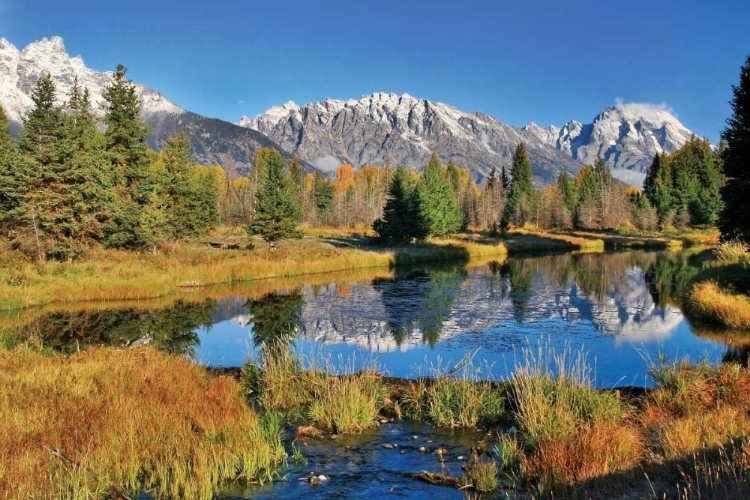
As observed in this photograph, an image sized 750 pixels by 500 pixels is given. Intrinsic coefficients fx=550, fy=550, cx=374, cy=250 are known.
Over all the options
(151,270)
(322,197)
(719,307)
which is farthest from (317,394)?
(322,197)

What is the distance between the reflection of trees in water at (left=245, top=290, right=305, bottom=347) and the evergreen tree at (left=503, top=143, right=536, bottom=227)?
226 feet

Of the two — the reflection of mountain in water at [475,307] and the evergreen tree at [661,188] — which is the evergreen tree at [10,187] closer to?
the reflection of mountain in water at [475,307]

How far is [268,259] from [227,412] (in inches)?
1307

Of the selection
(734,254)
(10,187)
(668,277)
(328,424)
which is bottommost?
(328,424)

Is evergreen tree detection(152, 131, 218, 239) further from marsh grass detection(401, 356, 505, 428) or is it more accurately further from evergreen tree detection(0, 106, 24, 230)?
marsh grass detection(401, 356, 505, 428)

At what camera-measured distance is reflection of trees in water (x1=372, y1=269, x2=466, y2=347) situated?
2244 centimetres

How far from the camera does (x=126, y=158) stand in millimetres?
39844

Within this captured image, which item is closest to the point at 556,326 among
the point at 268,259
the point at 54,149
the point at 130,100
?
the point at 268,259

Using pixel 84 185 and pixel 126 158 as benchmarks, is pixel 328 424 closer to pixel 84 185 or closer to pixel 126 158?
pixel 84 185

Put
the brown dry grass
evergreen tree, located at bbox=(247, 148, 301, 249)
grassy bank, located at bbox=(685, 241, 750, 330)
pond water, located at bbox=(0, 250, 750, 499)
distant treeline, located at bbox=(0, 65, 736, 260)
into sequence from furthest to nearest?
evergreen tree, located at bbox=(247, 148, 301, 249)
distant treeline, located at bbox=(0, 65, 736, 260)
grassy bank, located at bbox=(685, 241, 750, 330)
pond water, located at bbox=(0, 250, 750, 499)
the brown dry grass

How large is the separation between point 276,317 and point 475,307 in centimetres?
983

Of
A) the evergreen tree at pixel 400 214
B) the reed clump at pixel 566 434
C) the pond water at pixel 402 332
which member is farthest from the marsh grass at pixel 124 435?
the evergreen tree at pixel 400 214

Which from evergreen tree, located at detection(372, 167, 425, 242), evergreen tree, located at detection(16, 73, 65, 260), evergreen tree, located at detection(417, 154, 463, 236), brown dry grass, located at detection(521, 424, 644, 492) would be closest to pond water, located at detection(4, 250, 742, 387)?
brown dry grass, located at detection(521, 424, 644, 492)

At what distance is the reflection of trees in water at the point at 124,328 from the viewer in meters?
19.8
